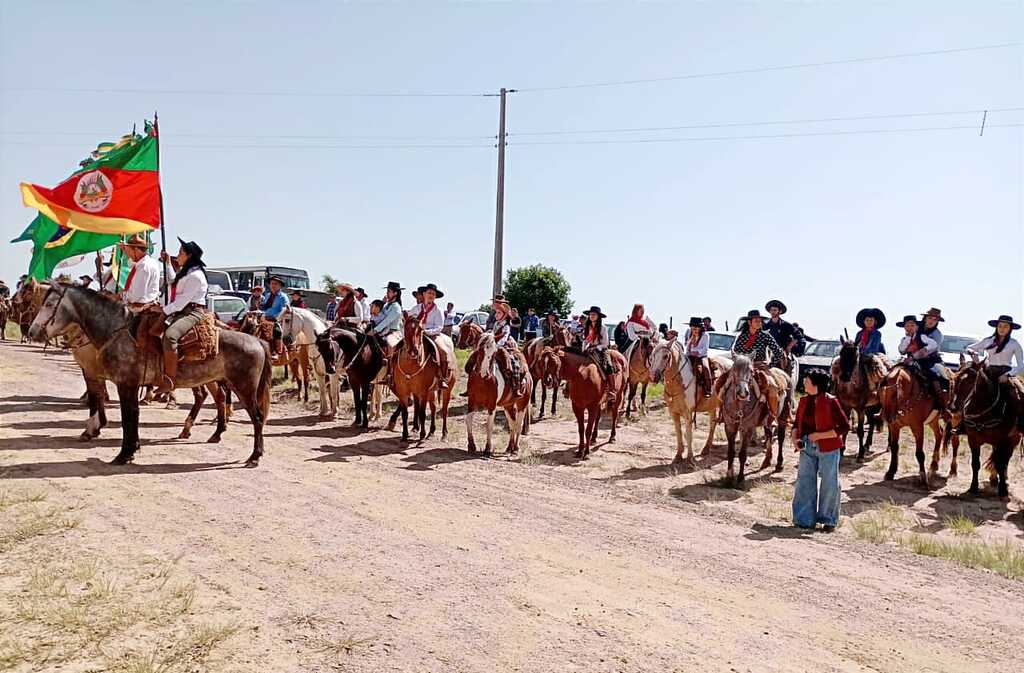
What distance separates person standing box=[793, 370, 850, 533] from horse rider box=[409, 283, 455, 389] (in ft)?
20.9

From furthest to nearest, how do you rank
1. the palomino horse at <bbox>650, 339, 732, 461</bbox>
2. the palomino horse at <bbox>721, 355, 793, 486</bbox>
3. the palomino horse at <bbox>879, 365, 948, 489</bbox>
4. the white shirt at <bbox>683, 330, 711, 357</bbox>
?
the white shirt at <bbox>683, 330, 711, 357</bbox>
the palomino horse at <bbox>650, 339, 732, 461</bbox>
the palomino horse at <bbox>879, 365, 948, 489</bbox>
the palomino horse at <bbox>721, 355, 793, 486</bbox>

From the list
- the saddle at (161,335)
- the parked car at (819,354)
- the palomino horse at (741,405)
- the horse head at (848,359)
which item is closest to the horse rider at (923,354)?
the horse head at (848,359)

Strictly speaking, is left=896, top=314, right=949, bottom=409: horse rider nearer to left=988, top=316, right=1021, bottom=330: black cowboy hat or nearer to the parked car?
left=988, top=316, right=1021, bottom=330: black cowboy hat

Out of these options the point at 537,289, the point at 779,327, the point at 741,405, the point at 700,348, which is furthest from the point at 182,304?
the point at 537,289

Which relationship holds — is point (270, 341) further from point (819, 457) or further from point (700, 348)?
point (819, 457)

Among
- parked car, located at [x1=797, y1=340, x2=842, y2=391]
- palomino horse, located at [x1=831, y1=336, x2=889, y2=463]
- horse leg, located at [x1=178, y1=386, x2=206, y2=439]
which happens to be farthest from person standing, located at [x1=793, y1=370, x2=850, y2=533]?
parked car, located at [x1=797, y1=340, x2=842, y2=391]

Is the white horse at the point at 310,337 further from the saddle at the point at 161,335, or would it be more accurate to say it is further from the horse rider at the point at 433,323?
the saddle at the point at 161,335

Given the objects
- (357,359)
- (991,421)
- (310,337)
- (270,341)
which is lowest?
(991,421)

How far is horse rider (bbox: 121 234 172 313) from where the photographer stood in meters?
10.5

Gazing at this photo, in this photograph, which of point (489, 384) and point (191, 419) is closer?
point (191, 419)

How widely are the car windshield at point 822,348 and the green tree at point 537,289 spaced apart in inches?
877

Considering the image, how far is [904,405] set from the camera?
507 inches

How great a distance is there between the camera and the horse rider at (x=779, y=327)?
13.9m

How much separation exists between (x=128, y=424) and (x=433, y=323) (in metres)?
5.55
